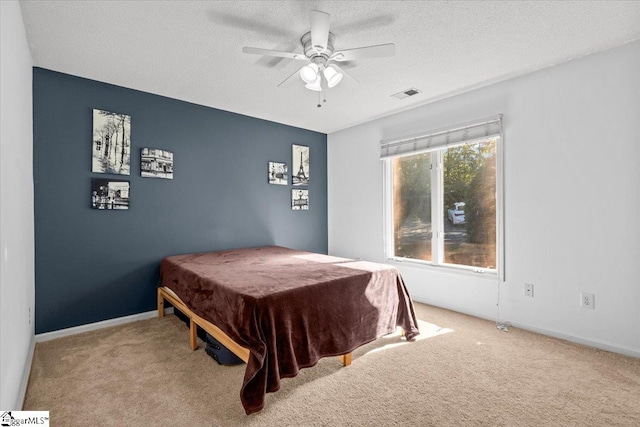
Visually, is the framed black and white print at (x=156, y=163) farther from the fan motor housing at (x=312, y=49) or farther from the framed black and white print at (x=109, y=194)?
the fan motor housing at (x=312, y=49)

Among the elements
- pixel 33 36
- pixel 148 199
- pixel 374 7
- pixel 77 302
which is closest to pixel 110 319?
pixel 77 302

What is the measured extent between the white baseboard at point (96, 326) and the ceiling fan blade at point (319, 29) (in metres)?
3.05

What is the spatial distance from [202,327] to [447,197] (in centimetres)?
289

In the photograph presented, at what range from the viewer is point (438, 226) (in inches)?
146

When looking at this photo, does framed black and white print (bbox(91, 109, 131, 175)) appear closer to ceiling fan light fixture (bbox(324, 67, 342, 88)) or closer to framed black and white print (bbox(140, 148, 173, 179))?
framed black and white print (bbox(140, 148, 173, 179))

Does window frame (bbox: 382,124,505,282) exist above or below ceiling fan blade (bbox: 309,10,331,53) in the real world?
below

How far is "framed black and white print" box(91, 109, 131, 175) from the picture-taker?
9.93ft

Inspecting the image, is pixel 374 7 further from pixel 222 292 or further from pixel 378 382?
pixel 378 382

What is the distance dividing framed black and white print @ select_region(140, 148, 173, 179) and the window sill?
9.66ft

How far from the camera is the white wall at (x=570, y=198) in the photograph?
7.91 ft

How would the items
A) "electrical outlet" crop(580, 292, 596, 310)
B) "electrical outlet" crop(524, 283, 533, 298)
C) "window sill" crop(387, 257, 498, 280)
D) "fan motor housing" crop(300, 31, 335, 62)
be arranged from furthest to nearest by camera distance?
"window sill" crop(387, 257, 498, 280), "electrical outlet" crop(524, 283, 533, 298), "electrical outlet" crop(580, 292, 596, 310), "fan motor housing" crop(300, 31, 335, 62)

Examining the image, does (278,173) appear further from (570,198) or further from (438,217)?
(570,198)

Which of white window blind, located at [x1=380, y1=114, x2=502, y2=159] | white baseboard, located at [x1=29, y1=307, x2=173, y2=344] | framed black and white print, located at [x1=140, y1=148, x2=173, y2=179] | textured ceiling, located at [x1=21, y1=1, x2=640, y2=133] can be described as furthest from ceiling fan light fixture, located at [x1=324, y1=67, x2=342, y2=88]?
white baseboard, located at [x1=29, y1=307, x2=173, y2=344]

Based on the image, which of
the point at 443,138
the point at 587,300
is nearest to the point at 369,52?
the point at 443,138
